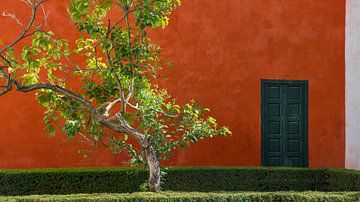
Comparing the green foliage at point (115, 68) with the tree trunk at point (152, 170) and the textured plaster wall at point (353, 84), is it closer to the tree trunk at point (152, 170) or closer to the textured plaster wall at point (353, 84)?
the tree trunk at point (152, 170)

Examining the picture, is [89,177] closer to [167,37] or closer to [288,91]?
[167,37]

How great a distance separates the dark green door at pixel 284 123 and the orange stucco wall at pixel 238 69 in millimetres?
136

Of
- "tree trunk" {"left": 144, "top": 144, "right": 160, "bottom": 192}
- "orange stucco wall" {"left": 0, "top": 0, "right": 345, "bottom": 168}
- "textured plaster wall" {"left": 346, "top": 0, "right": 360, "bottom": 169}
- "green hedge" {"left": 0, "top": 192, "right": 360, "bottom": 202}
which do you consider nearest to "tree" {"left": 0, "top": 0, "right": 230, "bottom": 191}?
"tree trunk" {"left": 144, "top": 144, "right": 160, "bottom": 192}

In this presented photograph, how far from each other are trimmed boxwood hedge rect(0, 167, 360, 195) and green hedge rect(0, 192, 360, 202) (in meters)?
2.31

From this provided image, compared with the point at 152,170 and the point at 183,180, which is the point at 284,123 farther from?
the point at 152,170

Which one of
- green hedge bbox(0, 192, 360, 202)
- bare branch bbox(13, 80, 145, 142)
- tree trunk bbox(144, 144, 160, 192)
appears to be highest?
bare branch bbox(13, 80, 145, 142)

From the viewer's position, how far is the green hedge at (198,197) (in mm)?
7094

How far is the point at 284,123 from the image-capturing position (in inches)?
496

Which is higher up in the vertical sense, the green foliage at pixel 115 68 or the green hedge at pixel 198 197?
the green foliage at pixel 115 68

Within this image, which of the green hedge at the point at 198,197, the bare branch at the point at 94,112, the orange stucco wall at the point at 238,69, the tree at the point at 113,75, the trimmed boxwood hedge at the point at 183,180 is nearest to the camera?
the green hedge at the point at 198,197

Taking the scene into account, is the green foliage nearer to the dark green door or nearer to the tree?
the tree

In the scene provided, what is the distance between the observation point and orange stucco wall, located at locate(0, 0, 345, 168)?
1138 centimetres

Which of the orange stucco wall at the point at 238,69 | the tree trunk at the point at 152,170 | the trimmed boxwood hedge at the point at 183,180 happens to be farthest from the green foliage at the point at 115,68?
the orange stucco wall at the point at 238,69

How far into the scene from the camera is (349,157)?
Answer: 42.0 ft
